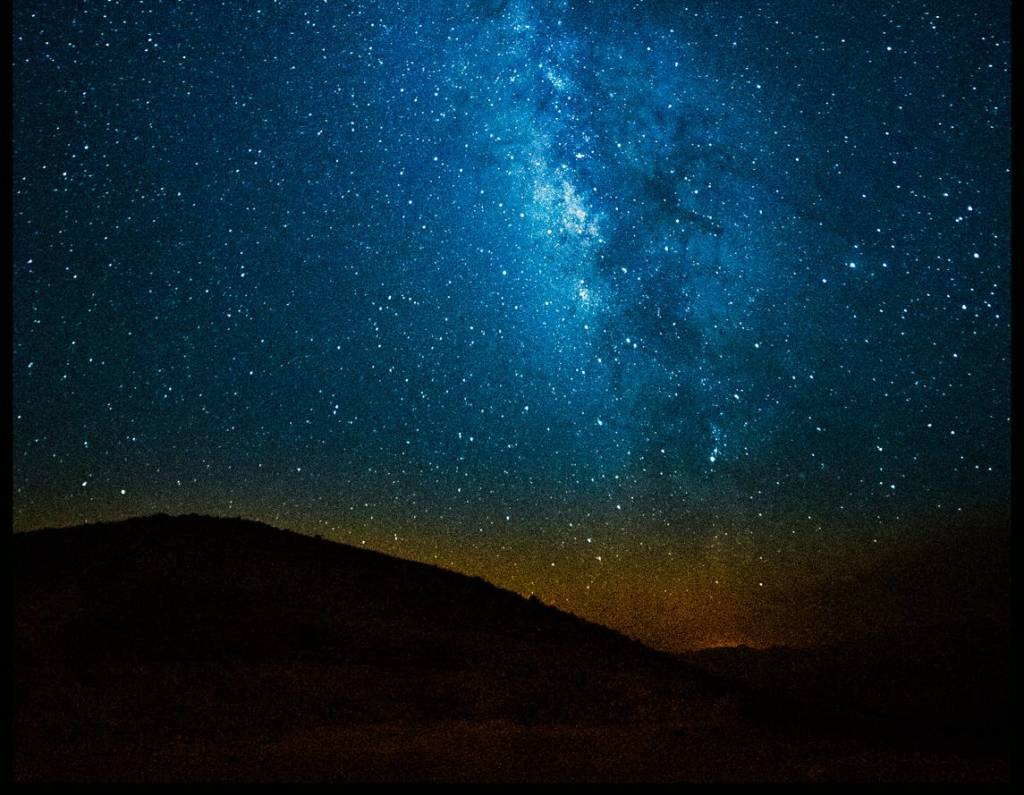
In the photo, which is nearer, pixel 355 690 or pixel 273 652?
pixel 355 690

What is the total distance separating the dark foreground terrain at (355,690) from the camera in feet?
30.2

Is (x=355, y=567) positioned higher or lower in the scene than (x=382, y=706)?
higher

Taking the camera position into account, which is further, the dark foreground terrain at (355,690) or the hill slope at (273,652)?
the hill slope at (273,652)

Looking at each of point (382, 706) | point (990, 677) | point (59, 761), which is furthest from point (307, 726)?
point (990, 677)

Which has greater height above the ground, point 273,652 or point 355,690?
point 273,652

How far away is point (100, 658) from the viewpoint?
12.7m

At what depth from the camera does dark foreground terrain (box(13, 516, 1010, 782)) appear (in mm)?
9211

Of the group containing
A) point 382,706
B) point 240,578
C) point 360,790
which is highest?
point 240,578

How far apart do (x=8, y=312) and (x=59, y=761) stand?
646cm

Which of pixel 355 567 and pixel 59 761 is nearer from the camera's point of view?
pixel 59 761

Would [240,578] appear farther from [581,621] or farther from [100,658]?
[581,621]

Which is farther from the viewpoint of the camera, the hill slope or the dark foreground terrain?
the hill slope

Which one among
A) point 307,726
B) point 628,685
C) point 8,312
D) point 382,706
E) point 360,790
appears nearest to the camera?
point 8,312

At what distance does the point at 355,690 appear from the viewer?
488 inches
